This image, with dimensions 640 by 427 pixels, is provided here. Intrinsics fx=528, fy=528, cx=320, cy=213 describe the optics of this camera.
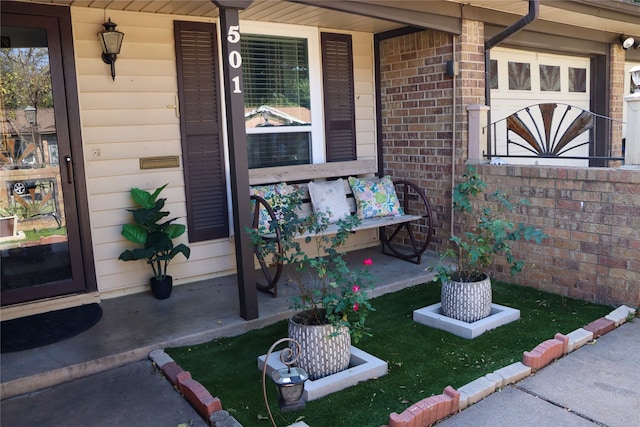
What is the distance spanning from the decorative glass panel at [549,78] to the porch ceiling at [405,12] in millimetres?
485

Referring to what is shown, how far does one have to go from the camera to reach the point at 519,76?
20.2 feet

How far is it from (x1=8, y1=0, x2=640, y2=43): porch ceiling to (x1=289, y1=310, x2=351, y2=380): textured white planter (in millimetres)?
2314

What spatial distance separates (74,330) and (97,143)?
1.47 m

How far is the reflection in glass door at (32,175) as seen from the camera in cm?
388

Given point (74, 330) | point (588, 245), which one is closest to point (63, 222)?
point (74, 330)

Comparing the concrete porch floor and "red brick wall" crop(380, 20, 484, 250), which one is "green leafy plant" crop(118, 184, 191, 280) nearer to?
the concrete porch floor

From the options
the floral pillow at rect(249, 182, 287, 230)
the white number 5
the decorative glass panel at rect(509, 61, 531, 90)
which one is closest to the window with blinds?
the floral pillow at rect(249, 182, 287, 230)

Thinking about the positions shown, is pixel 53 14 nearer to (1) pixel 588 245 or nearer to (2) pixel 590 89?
(1) pixel 588 245

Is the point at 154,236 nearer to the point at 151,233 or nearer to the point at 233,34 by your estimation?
the point at 151,233

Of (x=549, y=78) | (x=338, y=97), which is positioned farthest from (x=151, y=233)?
(x=549, y=78)

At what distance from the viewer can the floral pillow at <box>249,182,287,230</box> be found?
448 cm

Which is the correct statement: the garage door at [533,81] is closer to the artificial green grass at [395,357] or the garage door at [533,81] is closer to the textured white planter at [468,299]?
the artificial green grass at [395,357]

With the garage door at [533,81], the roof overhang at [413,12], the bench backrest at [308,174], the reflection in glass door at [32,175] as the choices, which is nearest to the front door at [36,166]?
the reflection in glass door at [32,175]

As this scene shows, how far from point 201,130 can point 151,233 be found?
3.33 ft
